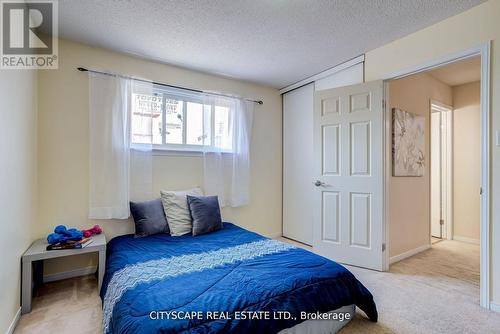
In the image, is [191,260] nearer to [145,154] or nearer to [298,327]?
[298,327]

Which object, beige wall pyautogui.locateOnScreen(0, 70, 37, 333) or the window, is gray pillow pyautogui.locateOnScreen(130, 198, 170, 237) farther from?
beige wall pyautogui.locateOnScreen(0, 70, 37, 333)

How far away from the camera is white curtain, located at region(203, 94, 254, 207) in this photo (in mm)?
3207

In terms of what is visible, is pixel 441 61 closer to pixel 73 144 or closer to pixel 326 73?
pixel 326 73

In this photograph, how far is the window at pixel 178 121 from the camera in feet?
9.06

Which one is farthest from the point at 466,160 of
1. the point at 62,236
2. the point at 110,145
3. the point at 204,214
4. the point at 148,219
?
the point at 62,236

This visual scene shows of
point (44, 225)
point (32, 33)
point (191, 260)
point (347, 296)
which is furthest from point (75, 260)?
point (347, 296)

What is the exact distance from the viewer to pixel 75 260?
2473mm

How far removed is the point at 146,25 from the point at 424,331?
10.4 ft

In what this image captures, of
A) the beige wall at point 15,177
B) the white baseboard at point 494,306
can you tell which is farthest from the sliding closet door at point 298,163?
the beige wall at point 15,177

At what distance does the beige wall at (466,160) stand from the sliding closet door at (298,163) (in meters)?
2.46

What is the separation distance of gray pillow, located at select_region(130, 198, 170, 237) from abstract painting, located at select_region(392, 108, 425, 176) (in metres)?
2.72

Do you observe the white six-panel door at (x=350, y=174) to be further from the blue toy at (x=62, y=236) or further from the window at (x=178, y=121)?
the blue toy at (x=62, y=236)

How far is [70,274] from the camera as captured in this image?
2.46 metres

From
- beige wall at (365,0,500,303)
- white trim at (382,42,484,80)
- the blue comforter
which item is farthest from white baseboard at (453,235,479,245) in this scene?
the blue comforter
